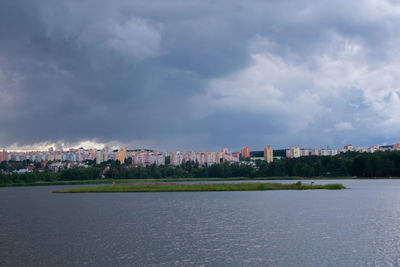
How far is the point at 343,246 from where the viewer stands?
74.6ft

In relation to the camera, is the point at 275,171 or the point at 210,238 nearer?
the point at 210,238

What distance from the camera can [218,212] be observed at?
40219 millimetres

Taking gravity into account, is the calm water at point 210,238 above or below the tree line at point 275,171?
below

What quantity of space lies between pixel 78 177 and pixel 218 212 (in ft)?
394

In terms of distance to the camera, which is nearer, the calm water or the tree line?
the calm water

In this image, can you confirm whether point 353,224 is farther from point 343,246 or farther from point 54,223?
point 54,223

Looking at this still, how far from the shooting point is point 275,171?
513 feet

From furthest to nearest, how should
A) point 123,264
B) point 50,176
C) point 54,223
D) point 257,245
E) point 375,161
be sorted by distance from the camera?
point 50,176
point 375,161
point 54,223
point 257,245
point 123,264

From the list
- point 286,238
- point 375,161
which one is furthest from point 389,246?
point 375,161

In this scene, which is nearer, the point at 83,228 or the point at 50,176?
the point at 83,228

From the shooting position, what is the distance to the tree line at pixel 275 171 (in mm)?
123062

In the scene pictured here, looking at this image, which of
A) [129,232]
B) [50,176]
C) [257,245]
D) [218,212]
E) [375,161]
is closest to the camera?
[257,245]

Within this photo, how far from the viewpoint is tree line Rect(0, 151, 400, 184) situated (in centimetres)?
12306

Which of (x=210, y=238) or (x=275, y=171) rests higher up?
(x=275, y=171)
